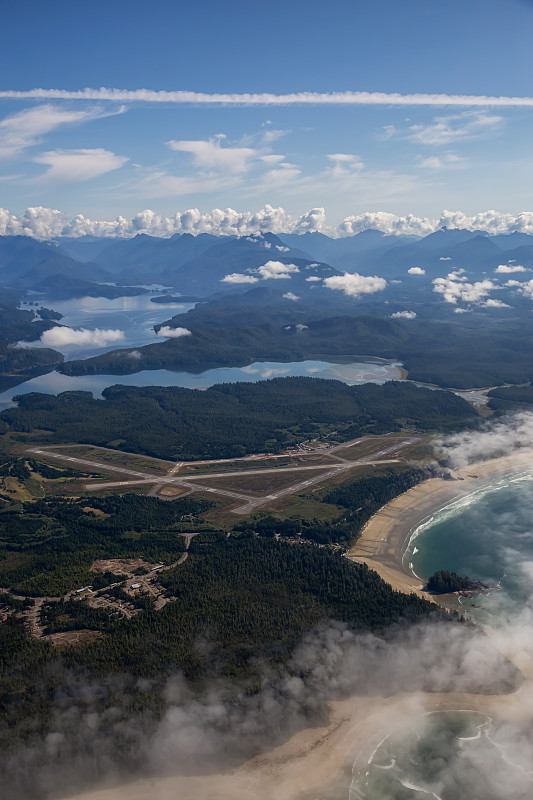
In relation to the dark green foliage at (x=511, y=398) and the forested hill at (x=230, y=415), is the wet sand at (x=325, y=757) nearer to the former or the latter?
the forested hill at (x=230, y=415)

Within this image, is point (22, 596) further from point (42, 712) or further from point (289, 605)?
point (289, 605)

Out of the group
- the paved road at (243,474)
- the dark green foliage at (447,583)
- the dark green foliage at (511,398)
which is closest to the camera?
the dark green foliage at (447,583)

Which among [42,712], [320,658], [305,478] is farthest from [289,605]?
[305,478]

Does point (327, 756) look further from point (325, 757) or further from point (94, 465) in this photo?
point (94, 465)

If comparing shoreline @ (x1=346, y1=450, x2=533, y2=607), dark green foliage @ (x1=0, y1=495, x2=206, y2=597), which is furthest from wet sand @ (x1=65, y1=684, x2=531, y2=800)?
dark green foliage @ (x1=0, y1=495, x2=206, y2=597)

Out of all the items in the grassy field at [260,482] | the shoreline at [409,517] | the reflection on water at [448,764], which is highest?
the grassy field at [260,482]

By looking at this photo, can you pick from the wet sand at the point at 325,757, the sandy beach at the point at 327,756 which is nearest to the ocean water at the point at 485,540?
the sandy beach at the point at 327,756

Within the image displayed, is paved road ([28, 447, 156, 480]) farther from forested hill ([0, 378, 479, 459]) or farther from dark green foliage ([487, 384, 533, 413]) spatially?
dark green foliage ([487, 384, 533, 413])
